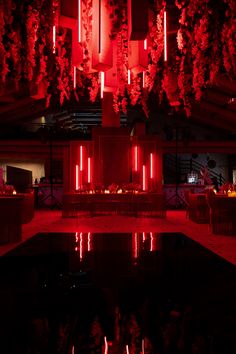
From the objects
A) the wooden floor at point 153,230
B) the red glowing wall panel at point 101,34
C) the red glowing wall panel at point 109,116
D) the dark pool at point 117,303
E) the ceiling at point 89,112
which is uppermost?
the ceiling at point 89,112

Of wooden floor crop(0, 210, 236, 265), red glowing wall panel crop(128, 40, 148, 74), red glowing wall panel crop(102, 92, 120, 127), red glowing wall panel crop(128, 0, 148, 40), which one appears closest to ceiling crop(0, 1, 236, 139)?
red glowing wall panel crop(102, 92, 120, 127)

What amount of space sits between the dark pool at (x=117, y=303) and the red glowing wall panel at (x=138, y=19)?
1672 mm

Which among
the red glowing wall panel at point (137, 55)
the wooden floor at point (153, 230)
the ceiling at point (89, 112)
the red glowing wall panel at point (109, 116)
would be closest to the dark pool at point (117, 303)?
the red glowing wall panel at point (137, 55)

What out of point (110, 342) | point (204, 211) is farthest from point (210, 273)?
point (204, 211)

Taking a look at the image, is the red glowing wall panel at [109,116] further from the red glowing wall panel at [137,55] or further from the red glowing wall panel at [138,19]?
the red glowing wall panel at [138,19]

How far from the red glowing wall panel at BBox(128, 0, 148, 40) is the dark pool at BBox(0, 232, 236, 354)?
1.67m

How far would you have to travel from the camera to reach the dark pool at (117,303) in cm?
124

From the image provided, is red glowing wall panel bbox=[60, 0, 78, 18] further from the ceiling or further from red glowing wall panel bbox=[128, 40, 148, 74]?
the ceiling

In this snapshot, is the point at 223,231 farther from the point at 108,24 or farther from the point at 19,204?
the point at 108,24

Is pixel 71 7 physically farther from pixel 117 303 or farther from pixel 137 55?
pixel 117 303

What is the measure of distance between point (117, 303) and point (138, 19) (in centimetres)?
223

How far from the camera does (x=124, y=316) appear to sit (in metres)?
1.42

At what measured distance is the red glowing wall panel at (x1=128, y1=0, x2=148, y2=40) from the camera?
299cm

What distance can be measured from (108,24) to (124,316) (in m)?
2.48
